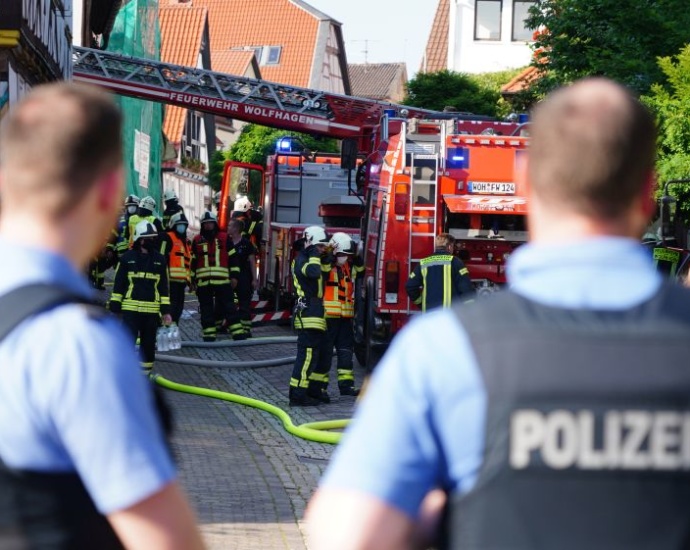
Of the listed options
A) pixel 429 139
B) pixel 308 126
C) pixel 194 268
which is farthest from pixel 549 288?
pixel 308 126

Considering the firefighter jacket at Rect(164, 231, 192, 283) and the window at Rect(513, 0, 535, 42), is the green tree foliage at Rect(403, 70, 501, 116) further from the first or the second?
the firefighter jacket at Rect(164, 231, 192, 283)

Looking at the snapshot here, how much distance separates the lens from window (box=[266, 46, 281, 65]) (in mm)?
75938

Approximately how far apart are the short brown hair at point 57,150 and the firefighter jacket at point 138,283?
11012 millimetres

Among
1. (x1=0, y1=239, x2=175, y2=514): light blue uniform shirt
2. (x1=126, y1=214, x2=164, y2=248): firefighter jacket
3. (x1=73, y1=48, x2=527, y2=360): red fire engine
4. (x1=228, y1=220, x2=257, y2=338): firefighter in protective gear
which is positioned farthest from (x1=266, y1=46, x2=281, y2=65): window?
(x1=0, y1=239, x2=175, y2=514): light blue uniform shirt

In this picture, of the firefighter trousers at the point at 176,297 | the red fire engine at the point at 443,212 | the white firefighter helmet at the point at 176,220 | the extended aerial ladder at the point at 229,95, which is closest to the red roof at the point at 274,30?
the extended aerial ladder at the point at 229,95

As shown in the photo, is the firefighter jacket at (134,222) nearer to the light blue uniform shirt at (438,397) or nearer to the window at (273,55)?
the light blue uniform shirt at (438,397)

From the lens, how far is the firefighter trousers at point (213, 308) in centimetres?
1945

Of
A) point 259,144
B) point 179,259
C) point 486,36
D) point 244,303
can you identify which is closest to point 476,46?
point 486,36

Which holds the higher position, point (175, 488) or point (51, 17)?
point (51, 17)

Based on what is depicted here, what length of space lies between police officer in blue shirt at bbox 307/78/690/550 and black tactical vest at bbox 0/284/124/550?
426 mm

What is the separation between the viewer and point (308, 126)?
28078mm

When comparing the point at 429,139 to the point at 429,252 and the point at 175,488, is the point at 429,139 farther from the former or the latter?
the point at 175,488

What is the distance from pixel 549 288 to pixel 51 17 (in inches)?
639

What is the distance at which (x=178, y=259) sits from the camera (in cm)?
1922
